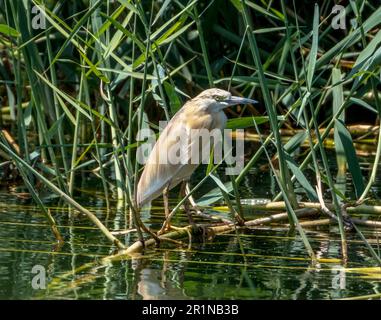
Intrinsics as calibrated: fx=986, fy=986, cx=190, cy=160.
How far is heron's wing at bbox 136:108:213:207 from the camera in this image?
536 centimetres

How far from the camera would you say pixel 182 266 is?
457 cm

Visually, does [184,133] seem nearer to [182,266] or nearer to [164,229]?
[164,229]

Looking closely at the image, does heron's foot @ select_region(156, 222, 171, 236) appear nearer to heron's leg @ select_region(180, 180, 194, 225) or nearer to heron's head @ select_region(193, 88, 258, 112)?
heron's leg @ select_region(180, 180, 194, 225)

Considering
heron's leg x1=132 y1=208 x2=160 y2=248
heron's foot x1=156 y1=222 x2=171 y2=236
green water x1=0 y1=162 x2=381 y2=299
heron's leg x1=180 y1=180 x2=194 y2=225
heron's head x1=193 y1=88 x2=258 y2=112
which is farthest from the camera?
heron's head x1=193 y1=88 x2=258 y2=112

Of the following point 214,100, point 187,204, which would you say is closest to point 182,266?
point 187,204

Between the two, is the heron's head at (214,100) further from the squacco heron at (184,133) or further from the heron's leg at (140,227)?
the heron's leg at (140,227)

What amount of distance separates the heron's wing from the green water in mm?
242

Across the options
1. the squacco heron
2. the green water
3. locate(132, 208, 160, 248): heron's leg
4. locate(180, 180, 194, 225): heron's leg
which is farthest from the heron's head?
locate(132, 208, 160, 248): heron's leg

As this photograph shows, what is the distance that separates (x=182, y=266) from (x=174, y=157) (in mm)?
1023

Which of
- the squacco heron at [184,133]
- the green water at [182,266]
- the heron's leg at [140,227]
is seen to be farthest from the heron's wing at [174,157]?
the heron's leg at [140,227]

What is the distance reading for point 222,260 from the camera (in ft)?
15.5

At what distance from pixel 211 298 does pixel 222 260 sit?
2.30 ft

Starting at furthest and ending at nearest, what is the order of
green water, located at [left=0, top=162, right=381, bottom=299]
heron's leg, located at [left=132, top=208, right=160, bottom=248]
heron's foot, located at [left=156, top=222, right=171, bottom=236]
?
heron's foot, located at [left=156, top=222, right=171, bottom=236], heron's leg, located at [left=132, top=208, right=160, bottom=248], green water, located at [left=0, top=162, right=381, bottom=299]
